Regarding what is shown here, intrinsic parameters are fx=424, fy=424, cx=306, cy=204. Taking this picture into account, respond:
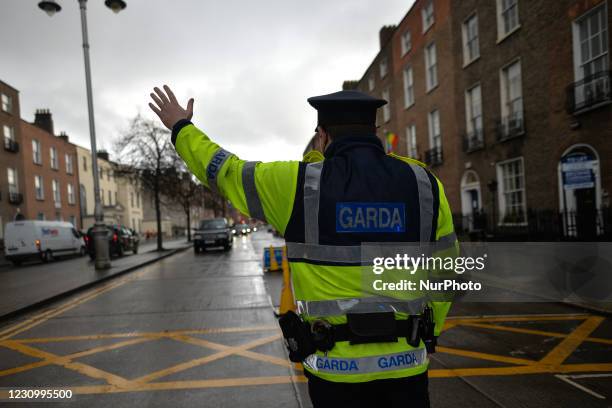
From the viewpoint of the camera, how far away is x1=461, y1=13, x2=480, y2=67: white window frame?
17219 millimetres

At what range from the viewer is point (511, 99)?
50.3 feet

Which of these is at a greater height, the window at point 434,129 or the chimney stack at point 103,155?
the chimney stack at point 103,155

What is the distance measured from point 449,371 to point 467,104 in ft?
52.2

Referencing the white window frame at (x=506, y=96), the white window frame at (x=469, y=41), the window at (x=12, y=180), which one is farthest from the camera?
the window at (x=12, y=180)

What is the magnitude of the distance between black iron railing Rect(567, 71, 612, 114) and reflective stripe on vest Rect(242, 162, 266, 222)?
12.3 m

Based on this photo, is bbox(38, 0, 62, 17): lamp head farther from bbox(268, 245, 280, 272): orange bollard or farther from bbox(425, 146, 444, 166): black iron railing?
bbox(425, 146, 444, 166): black iron railing

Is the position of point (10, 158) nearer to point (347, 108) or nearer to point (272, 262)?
point (272, 262)

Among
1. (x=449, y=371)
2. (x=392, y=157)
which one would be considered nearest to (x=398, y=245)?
(x=392, y=157)

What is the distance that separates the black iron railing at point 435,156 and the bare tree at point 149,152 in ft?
47.6

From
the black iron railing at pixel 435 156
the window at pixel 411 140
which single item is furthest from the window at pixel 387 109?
the black iron railing at pixel 435 156

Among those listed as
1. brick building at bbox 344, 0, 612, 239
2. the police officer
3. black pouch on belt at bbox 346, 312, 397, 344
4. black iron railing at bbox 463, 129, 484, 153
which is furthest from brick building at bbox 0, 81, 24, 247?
black pouch on belt at bbox 346, 312, 397, 344

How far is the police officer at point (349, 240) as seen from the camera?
5.47ft

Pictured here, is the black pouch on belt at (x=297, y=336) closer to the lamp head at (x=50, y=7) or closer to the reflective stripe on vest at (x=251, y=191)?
the reflective stripe on vest at (x=251, y=191)

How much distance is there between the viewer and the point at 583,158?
7.96m
